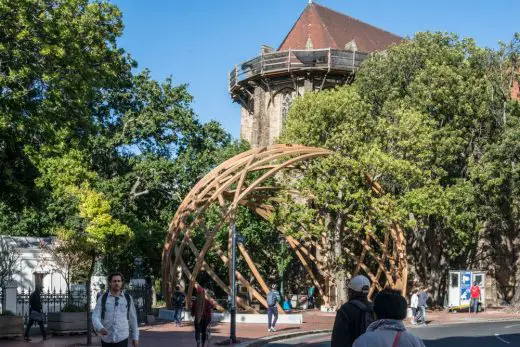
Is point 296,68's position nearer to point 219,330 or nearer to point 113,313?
point 219,330

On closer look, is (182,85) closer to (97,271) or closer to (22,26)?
(97,271)

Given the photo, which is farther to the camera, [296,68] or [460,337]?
[296,68]

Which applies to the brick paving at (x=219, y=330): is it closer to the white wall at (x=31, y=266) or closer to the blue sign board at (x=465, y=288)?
the blue sign board at (x=465, y=288)

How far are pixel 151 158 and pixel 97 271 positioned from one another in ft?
25.8

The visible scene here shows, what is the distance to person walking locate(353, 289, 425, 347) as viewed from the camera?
478cm

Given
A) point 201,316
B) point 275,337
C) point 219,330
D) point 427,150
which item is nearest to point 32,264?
point 219,330

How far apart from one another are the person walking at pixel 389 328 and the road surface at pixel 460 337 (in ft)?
52.5

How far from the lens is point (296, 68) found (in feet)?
183

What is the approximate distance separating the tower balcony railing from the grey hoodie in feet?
166

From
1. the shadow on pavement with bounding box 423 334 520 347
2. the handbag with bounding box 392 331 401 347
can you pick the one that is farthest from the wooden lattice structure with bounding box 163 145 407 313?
the handbag with bounding box 392 331 401 347

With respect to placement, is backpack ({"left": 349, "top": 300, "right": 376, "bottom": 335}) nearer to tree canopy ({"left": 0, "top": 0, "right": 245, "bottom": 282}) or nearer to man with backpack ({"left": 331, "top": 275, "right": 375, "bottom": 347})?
man with backpack ({"left": 331, "top": 275, "right": 375, "bottom": 347})

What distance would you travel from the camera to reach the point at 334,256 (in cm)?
3559

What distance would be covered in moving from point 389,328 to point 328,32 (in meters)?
58.2

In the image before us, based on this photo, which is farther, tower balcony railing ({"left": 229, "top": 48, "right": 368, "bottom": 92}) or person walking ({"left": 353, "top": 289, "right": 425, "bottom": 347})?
tower balcony railing ({"left": 229, "top": 48, "right": 368, "bottom": 92})
